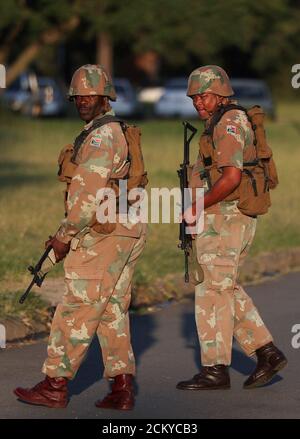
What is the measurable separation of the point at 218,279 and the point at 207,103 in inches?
37.7

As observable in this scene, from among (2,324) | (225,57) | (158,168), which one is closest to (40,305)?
(2,324)

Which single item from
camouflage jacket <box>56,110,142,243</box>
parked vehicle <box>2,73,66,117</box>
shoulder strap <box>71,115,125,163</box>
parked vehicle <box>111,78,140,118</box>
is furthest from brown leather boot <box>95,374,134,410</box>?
parked vehicle <box>111,78,140,118</box>

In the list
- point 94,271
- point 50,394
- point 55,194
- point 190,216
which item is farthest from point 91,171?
point 55,194

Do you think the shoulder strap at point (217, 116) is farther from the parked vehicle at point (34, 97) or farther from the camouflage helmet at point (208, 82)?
the parked vehicle at point (34, 97)

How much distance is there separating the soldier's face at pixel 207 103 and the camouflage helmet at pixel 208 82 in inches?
1.5

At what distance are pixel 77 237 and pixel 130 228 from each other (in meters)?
0.28

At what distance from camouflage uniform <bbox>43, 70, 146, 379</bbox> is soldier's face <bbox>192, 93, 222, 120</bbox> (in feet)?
2.13

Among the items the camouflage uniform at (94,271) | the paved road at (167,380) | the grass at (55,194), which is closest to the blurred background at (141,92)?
the grass at (55,194)

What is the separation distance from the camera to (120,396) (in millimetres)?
7305

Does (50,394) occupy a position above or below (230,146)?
below

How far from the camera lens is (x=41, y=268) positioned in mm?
7395

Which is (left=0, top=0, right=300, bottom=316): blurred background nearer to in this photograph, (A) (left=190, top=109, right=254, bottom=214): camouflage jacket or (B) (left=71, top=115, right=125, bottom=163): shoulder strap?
(A) (left=190, top=109, right=254, bottom=214): camouflage jacket

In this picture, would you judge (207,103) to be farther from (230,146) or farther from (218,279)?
(218,279)

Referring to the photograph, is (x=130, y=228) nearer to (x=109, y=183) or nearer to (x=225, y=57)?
(x=109, y=183)
